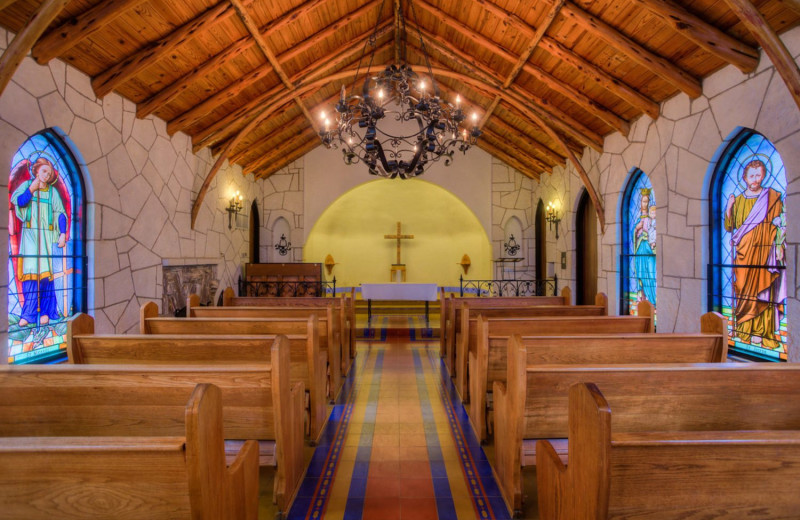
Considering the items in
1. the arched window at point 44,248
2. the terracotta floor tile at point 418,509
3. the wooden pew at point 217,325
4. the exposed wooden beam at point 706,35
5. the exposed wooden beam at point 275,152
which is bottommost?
the terracotta floor tile at point 418,509

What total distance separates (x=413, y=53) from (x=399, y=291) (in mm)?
4053

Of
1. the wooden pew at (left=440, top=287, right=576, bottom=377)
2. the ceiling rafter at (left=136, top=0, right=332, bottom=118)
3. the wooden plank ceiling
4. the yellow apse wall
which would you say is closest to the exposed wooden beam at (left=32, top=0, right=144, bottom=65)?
the wooden plank ceiling

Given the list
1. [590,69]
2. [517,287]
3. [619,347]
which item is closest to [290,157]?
[517,287]

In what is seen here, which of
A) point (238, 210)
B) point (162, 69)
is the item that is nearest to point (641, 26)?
point (162, 69)

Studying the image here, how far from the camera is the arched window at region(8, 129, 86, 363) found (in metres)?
3.43

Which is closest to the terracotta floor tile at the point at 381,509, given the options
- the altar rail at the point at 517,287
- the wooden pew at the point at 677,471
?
the wooden pew at the point at 677,471

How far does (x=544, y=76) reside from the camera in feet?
18.0

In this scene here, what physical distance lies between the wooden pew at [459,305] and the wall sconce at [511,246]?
429cm

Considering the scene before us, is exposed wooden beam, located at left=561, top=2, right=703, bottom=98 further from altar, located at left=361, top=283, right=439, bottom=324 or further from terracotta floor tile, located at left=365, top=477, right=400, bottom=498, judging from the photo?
altar, located at left=361, top=283, right=439, bottom=324

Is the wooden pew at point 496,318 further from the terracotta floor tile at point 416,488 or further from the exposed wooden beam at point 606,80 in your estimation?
the exposed wooden beam at point 606,80

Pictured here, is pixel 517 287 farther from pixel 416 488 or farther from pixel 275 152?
pixel 416 488

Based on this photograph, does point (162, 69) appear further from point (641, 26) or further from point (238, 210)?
point (641, 26)

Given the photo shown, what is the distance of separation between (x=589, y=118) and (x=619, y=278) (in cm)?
225

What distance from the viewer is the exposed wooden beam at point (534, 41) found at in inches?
169
